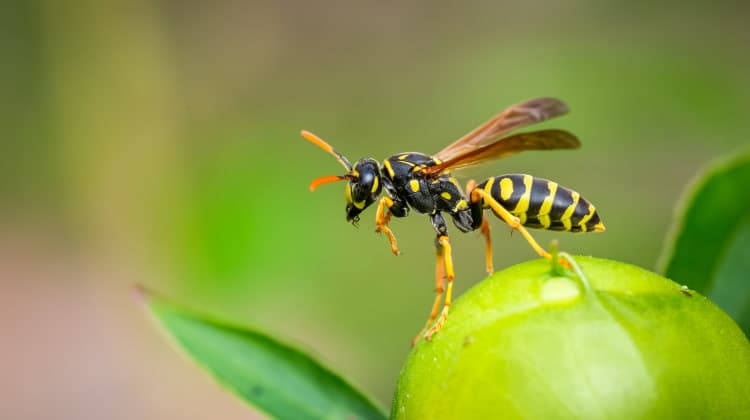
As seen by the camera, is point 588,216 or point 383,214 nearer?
point 588,216

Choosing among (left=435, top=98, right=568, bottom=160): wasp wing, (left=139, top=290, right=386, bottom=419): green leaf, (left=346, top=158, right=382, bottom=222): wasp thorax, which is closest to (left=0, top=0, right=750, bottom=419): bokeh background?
(left=435, top=98, right=568, bottom=160): wasp wing

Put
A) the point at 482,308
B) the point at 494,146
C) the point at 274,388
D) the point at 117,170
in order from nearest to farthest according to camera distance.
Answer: the point at 482,308 → the point at 274,388 → the point at 494,146 → the point at 117,170

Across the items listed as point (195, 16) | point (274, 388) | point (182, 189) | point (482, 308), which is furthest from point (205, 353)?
point (195, 16)

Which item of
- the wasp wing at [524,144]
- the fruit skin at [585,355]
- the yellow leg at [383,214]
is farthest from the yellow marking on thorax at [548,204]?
the fruit skin at [585,355]

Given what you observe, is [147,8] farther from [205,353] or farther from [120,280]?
[205,353]

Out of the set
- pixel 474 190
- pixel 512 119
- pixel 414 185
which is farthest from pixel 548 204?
pixel 414 185

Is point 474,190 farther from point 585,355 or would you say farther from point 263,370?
point 585,355
